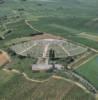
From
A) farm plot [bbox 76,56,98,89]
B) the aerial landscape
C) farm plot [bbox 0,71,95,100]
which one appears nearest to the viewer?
farm plot [bbox 0,71,95,100]

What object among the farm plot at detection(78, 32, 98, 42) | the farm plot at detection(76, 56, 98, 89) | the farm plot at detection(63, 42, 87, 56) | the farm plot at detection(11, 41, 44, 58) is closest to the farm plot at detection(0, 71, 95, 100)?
the farm plot at detection(76, 56, 98, 89)

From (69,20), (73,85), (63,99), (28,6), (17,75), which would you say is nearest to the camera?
(63,99)

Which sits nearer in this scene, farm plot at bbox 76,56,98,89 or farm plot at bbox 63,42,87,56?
farm plot at bbox 76,56,98,89

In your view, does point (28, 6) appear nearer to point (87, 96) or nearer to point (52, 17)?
point (52, 17)

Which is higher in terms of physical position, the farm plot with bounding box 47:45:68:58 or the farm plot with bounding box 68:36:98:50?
the farm plot with bounding box 47:45:68:58

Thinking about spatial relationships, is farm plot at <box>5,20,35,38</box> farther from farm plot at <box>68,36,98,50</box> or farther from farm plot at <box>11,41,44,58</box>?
farm plot at <box>68,36,98,50</box>

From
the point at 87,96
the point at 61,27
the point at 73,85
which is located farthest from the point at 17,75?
the point at 61,27

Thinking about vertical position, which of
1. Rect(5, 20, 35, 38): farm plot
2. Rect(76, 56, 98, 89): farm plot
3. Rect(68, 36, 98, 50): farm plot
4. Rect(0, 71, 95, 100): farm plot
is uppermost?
Rect(0, 71, 95, 100): farm plot
